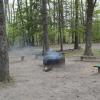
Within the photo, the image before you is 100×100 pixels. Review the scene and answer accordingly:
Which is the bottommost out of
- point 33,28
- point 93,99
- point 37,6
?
point 93,99

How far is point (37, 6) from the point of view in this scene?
24.8 metres

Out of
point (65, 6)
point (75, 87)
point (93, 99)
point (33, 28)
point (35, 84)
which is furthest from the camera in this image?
point (65, 6)

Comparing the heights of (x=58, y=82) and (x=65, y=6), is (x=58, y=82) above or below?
below

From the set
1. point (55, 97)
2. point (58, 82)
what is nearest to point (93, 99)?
point (55, 97)

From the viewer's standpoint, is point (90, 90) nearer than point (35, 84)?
Yes

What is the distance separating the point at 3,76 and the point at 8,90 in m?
1.14

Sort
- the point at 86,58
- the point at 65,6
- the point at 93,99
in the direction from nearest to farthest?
the point at 93,99 < the point at 86,58 < the point at 65,6

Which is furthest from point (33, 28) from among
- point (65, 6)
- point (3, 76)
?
point (3, 76)

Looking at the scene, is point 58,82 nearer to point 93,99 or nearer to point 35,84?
point 35,84

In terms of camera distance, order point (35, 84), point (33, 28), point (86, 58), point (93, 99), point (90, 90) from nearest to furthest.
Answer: point (93, 99) < point (90, 90) < point (35, 84) < point (86, 58) < point (33, 28)

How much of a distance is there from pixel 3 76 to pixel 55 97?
8.55 feet

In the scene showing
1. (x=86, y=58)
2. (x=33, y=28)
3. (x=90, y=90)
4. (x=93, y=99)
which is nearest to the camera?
(x=93, y=99)

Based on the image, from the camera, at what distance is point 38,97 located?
6.62 meters

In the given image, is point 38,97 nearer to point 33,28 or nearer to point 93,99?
point 93,99
